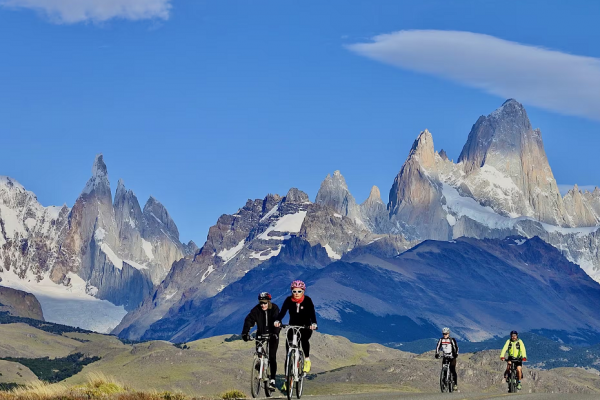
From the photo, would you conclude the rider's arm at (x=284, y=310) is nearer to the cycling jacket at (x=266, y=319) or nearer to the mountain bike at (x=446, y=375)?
the cycling jacket at (x=266, y=319)

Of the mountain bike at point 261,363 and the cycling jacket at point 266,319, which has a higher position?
the cycling jacket at point 266,319

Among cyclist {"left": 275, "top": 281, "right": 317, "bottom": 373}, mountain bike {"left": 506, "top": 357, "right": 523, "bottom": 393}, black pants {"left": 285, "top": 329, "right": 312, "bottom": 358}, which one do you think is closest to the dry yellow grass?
black pants {"left": 285, "top": 329, "right": 312, "bottom": 358}

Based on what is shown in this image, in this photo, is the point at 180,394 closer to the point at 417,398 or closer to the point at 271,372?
the point at 271,372

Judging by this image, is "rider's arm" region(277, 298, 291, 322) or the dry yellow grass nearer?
the dry yellow grass

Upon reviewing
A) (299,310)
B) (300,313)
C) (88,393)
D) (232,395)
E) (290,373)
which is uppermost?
(299,310)

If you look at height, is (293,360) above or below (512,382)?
below

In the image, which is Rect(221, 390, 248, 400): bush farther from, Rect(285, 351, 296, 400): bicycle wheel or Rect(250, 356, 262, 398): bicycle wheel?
Rect(285, 351, 296, 400): bicycle wheel

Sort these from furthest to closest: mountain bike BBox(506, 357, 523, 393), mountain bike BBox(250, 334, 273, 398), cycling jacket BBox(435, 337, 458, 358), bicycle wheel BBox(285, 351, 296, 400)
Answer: mountain bike BBox(506, 357, 523, 393)
cycling jacket BBox(435, 337, 458, 358)
mountain bike BBox(250, 334, 273, 398)
bicycle wheel BBox(285, 351, 296, 400)

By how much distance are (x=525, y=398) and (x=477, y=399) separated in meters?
2.93

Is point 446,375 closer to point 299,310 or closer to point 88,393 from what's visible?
point 299,310

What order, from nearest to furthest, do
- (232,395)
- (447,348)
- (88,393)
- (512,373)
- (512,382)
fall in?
(88,393)
(232,395)
(447,348)
(512,373)
(512,382)

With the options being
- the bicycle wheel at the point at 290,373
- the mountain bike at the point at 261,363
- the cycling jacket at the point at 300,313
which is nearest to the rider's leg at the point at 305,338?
the cycling jacket at the point at 300,313

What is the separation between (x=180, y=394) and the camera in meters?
45.1

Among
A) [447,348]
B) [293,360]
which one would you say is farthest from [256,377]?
[447,348]
